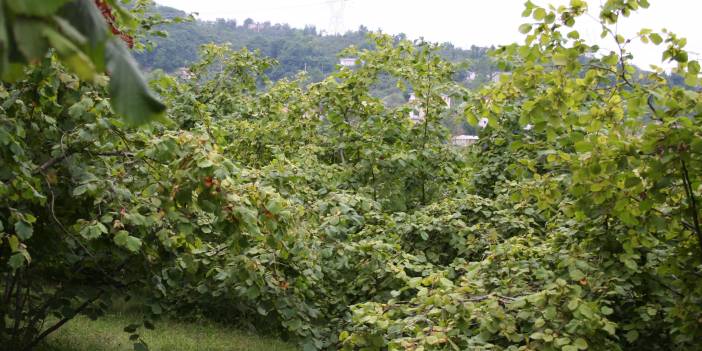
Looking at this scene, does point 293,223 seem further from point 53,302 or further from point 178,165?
point 53,302

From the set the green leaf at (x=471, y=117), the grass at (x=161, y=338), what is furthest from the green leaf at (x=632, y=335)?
the grass at (x=161, y=338)

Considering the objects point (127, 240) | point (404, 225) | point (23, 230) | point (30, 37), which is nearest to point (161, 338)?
point (404, 225)

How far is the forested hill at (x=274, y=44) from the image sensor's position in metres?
22.7

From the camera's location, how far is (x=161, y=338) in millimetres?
8125

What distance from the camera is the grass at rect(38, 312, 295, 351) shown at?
7484 millimetres

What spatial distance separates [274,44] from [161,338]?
77.3 feet

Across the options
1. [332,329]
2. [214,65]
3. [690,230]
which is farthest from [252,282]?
[214,65]

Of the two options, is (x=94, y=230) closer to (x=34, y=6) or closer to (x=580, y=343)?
(x=580, y=343)

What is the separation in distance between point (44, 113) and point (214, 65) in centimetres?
983

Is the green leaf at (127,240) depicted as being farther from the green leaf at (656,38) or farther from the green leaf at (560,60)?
the green leaf at (656,38)

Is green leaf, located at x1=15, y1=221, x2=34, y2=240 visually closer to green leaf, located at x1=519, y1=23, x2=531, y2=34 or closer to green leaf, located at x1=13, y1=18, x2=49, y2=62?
green leaf, located at x1=519, y1=23, x2=531, y2=34

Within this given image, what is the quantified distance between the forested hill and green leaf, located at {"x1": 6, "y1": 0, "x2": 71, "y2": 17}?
16265 millimetres

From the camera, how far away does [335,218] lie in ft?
16.9

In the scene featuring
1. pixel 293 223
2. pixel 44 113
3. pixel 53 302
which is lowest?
pixel 53 302
